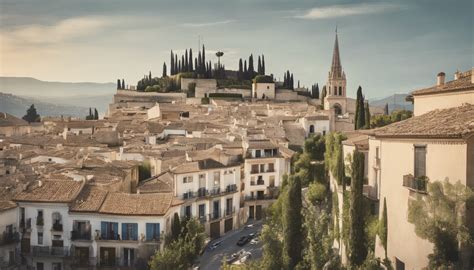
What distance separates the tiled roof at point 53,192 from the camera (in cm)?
1938

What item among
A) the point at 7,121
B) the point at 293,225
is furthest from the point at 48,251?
the point at 7,121

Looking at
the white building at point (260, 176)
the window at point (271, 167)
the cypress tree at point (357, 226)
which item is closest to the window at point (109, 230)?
the cypress tree at point (357, 226)

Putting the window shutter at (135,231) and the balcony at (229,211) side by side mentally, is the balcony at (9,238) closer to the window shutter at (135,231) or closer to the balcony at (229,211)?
the window shutter at (135,231)

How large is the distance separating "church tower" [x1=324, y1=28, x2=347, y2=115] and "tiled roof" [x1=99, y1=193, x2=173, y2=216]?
43226mm

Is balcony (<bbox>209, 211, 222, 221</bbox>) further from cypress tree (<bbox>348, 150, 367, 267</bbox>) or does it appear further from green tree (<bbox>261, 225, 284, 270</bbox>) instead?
cypress tree (<bbox>348, 150, 367, 267</bbox>)

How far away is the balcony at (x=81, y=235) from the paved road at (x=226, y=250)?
469 centimetres

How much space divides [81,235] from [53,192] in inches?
A: 79.3

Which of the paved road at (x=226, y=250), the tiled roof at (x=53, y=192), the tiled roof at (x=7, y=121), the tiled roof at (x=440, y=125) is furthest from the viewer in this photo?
the tiled roof at (x=7, y=121)

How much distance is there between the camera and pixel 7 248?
18.8 metres

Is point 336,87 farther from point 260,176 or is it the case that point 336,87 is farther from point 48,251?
point 48,251

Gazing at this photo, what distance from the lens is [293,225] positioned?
1573cm

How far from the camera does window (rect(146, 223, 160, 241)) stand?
1880cm

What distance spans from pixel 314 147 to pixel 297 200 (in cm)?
1512

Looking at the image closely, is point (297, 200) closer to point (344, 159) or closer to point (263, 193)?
point (344, 159)
